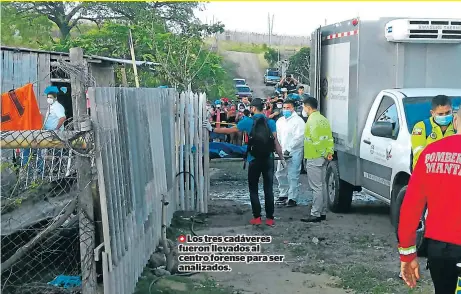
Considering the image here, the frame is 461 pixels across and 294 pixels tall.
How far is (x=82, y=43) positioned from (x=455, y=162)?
26.1m

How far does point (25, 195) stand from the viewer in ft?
18.1

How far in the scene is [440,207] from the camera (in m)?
4.02

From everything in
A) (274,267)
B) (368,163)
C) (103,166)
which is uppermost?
(103,166)

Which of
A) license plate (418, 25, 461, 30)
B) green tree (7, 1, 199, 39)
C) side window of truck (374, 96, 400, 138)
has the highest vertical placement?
green tree (7, 1, 199, 39)

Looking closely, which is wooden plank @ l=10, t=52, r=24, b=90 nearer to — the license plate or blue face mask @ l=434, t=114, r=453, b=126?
the license plate

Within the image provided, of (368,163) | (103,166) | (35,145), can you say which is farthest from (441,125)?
(35,145)

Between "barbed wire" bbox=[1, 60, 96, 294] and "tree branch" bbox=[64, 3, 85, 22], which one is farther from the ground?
"tree branch" bbox=[64, 3, 85, 22]

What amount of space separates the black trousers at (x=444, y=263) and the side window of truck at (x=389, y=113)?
4264mm

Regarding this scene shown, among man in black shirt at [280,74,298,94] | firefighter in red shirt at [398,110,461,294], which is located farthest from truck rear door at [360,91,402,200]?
man in black shirt at [280,74,298,94]

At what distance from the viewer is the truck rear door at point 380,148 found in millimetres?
8242

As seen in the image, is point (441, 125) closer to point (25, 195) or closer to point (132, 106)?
point (132, 106)

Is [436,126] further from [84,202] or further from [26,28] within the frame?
[26,28]

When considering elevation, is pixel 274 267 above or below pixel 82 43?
below

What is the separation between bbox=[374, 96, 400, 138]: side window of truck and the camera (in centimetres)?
826
